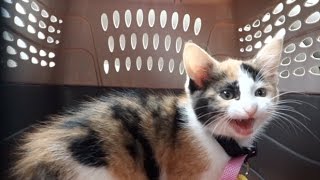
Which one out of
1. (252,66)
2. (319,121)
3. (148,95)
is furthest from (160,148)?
(319,121)

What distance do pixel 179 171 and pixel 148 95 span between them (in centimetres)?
23

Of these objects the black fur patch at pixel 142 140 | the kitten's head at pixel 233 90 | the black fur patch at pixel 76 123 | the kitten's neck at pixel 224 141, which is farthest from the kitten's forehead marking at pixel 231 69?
the black fur patch at pixel 76 123

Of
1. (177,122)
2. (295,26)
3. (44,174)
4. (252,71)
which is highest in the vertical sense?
(295,26)

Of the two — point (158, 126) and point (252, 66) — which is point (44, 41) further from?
point (252, 66)

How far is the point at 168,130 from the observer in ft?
3.54

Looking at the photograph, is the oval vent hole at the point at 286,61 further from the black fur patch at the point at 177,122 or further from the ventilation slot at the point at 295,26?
the black fur patch at the point at 177,122

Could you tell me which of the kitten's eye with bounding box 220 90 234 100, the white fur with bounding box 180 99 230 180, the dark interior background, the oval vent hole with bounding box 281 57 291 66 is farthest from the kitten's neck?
the oval vent hole with bounding box 281 57 291 66

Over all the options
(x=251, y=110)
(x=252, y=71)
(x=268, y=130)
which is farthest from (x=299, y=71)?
(x=251, y=110)

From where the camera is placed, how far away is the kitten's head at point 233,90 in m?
0.95

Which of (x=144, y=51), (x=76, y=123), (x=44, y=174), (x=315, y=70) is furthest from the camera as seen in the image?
(x=144, y=51)

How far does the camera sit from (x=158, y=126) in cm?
107

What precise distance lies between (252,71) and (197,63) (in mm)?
129

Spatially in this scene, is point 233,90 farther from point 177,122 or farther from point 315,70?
point 315,70

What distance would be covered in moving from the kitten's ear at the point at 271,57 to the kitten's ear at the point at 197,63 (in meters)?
0.11
